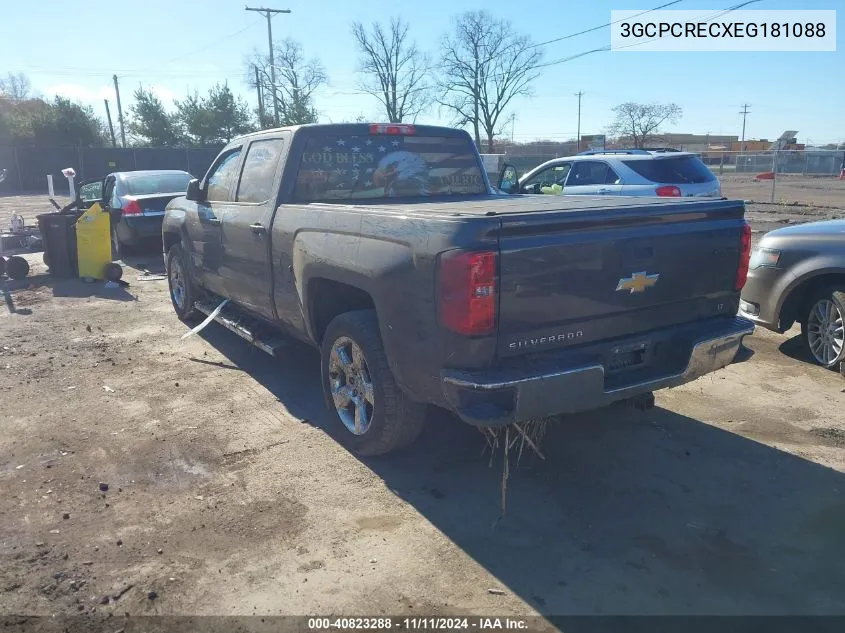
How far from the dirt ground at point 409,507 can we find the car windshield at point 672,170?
206 inches

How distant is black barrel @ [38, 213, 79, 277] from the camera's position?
34.5 feet

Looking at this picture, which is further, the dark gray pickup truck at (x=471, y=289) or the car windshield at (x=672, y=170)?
the car windshield at (x=672, y=170)

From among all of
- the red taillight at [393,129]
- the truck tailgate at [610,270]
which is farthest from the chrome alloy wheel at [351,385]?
the red taillight at [393,129]

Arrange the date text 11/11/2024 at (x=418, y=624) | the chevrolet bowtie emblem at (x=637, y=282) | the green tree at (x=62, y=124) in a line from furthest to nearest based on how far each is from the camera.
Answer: the green tree at (x=62, y=124) < the chevrolet bowtie emblem at (x=637, y=282) < the date text 11/11/2024 at (x=418, y=624)

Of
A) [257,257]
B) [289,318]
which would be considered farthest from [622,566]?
[257,257]

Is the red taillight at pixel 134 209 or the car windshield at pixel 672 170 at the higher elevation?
the car windshield at pixel 672 170

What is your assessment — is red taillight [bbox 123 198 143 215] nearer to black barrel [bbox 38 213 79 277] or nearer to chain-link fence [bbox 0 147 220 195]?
black barrel [bbox 38 213 79 277]

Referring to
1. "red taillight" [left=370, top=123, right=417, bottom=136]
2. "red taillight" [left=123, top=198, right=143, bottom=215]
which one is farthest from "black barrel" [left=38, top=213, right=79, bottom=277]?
"red taillight" [left=370, top=123, right=417, bottom=136]

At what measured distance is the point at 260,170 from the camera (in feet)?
17.7

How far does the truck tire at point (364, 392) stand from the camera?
3.84m

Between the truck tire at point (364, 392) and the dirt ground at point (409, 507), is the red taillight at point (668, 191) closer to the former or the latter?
the dirt ground at point (409, 507)

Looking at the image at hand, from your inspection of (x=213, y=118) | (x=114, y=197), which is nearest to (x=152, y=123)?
(x=213, y=118)

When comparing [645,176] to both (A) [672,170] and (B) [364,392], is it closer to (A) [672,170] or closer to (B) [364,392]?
(A) [672,170]

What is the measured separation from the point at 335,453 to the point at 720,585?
2341mm
